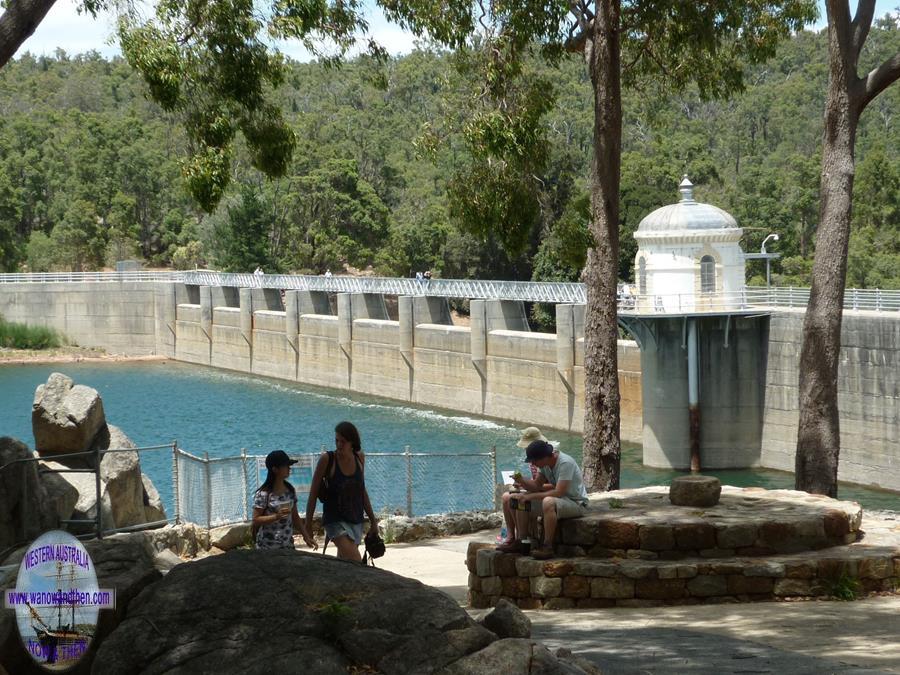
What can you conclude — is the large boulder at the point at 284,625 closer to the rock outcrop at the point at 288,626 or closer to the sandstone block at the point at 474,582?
the rock outcrop at the point at 288,626

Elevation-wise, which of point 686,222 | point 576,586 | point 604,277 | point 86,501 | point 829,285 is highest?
point 686,222

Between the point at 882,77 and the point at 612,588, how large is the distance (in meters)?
7.55

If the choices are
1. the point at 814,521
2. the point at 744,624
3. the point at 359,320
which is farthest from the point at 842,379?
the point at 359,320

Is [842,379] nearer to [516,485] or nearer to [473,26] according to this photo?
[473,26]

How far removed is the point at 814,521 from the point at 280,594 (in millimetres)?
5911

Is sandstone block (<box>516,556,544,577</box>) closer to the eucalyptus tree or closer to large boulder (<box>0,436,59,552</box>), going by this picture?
large boulder (<box>0,436,59,552</box>)

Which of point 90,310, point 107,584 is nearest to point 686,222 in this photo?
point 107,584

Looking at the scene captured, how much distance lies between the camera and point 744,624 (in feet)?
27.4

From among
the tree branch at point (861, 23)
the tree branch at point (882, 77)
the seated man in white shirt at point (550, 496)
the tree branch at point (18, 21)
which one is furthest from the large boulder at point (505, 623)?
the tree branch at point (861, 23)

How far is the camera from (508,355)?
43.1 metres

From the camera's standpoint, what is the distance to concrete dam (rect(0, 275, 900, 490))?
2936cm

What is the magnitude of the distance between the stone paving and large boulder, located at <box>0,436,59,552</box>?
14.6 feet

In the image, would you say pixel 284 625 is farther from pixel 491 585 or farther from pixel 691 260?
pixel 691 260

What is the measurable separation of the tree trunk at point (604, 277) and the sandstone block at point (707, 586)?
5421mm
